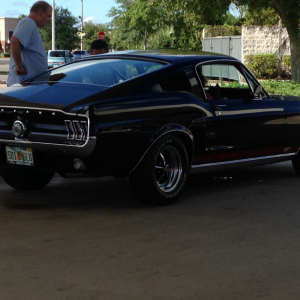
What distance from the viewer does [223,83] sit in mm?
8953

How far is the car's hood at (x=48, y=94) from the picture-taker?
23.8 feet

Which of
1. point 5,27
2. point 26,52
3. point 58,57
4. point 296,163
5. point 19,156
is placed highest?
point 5,27

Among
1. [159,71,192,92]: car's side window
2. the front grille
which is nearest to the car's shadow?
the front grille

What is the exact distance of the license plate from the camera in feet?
24.3

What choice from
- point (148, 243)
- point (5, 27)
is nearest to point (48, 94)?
point (148, 243)

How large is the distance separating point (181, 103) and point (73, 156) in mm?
1351

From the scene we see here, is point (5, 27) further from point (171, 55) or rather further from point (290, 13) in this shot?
point (171, 55)

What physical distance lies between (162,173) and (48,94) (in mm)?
1315

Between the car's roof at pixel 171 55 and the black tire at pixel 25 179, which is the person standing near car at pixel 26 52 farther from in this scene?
the black tire at pixel 25 179

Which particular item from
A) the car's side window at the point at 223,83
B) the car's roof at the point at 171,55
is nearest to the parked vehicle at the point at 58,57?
the car's side window at the point at 223,83

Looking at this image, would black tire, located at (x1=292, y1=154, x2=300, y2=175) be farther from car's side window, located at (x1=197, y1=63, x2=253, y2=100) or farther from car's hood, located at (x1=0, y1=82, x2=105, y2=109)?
car's hood, located at (x1=0, y1=82, x2=105, y2=109)

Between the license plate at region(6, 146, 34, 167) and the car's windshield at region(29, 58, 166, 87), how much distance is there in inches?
36.1

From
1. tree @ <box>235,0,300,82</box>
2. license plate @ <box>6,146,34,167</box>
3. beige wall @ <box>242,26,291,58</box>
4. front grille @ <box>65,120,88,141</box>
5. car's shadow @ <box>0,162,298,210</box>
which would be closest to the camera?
Result: front grille @ <box>65,120,88,141</box>

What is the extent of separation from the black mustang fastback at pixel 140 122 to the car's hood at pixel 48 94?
1 centimetres
